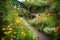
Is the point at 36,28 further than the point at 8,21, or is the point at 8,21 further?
the point at 36,28

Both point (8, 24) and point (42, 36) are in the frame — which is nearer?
point (8, 24)

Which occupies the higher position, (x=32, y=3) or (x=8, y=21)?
(x=8, y=21)

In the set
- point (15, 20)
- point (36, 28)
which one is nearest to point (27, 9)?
point (36, 28)

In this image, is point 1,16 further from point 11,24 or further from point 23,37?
point 23,37

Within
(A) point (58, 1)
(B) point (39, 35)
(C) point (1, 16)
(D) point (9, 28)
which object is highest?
(A) point (58, 1)

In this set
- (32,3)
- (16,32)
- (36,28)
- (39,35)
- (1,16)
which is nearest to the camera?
(1,16)

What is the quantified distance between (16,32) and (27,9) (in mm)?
7938

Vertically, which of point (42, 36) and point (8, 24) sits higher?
point (8, 24)

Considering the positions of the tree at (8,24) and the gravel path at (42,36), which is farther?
the gravel path at (42,36)

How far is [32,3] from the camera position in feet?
45.2

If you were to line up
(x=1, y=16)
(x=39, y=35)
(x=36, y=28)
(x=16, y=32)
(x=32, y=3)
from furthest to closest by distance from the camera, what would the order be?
(x=32, y=3), (x=36, y=28), (x=39, y=35), (x=16, y=32), (x=1, y=16)

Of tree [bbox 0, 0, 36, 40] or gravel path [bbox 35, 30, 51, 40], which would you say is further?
gravel path [bbox 35, 30, 51, 40]

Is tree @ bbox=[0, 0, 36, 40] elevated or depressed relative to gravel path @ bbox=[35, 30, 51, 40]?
elevated

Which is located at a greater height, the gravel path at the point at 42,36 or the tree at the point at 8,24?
the tree at the point at 8,24
